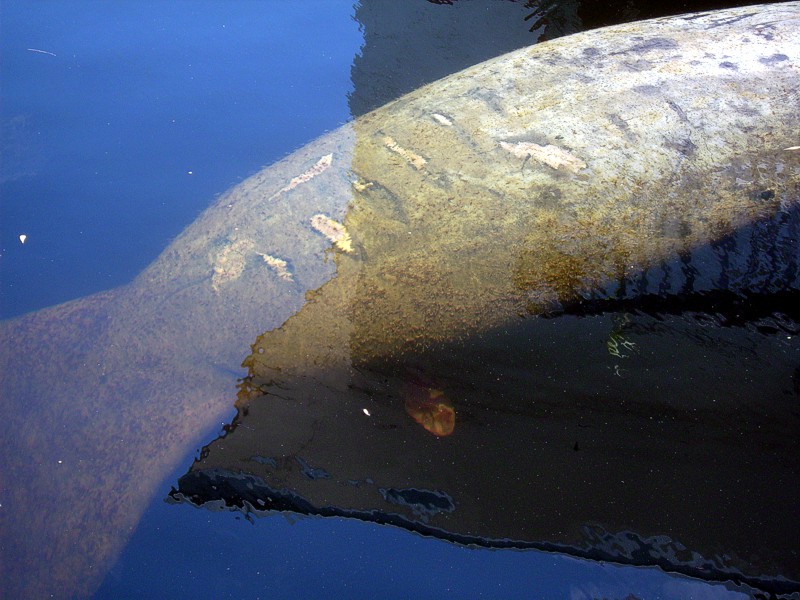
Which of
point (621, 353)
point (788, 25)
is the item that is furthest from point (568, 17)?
point (621, 353)

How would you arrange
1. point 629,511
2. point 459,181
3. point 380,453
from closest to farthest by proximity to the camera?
point 629,511, point 380,453, point 459,181

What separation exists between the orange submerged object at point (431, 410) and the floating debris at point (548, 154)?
0.82 metres

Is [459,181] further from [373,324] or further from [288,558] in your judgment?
[288,558]

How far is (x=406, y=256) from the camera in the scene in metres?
1.85

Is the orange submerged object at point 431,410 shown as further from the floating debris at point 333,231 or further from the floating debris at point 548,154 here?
the floating debris at point 548,154

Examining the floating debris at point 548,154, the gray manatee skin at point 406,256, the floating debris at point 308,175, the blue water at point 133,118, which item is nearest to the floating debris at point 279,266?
the gray manatee skin at point 406,256

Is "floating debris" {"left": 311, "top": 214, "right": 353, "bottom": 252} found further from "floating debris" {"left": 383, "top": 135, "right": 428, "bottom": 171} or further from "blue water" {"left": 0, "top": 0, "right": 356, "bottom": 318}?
"blue water" {"left": 0, "top": 0, "right": 356, "bottom": 318}

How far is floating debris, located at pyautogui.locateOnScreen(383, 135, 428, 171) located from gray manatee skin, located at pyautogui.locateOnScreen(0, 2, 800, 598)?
0.06ft

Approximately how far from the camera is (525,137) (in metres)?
1.96

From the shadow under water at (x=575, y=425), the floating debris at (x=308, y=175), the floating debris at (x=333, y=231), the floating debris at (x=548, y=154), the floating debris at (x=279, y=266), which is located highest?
the floating debris at (x=548, y=154)

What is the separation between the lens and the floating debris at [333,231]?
6.46 feet

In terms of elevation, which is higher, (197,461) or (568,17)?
(568,17)

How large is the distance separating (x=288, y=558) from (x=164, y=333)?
862 millimetres

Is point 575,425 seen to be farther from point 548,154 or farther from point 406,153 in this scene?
point 406,153
